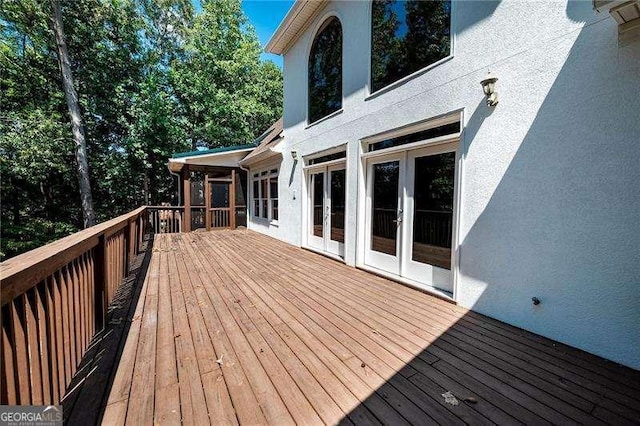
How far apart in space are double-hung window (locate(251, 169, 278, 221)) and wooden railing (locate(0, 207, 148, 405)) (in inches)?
243

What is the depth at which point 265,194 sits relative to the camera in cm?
935

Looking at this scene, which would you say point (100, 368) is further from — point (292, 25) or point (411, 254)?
point (292, 25)

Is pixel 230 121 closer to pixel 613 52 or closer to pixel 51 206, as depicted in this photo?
pixel 51 206

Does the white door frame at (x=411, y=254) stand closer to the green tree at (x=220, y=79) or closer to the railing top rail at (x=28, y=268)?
the railing top rail at (x=28, y=268)

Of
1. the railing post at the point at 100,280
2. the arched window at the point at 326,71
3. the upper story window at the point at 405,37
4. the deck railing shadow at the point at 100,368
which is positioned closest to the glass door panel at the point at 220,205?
the arched window at the point at 326,71

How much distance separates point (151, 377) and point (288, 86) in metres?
7.49

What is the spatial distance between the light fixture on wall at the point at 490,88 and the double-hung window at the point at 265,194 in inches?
251

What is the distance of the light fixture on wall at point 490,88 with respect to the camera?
2842mm

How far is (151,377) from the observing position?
2.00m

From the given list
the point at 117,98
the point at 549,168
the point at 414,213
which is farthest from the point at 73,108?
the point at 549,168

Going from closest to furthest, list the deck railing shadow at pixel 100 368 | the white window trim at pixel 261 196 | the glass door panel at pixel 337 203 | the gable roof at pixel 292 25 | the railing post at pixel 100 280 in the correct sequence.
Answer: the deck railing shadow at pixel 100 368 → the railing post at pixel 100 280 → the glass door panel at pixel 337 203 → the gable roof at pixel 292 25 → the white window trim at pixel 261 196

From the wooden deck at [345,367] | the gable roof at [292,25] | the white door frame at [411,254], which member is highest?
the gable roof at [292,25]

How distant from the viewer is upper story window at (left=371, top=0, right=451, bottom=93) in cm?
360

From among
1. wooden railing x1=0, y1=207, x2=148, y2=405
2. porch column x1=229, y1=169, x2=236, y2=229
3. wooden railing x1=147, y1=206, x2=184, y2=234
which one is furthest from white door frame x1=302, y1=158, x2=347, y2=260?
wooden railing x1=147, y1=206, x2=184, y2=234
